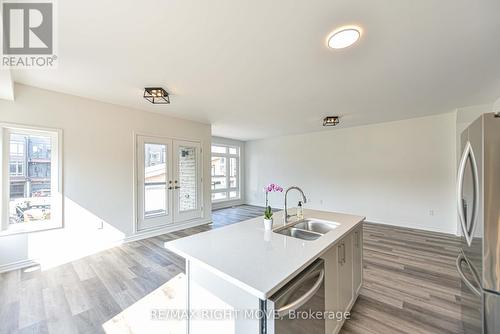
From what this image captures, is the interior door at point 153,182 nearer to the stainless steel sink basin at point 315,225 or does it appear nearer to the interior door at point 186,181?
the interior door at point 186,181

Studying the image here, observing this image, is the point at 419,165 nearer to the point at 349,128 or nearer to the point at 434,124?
the point at 434,124

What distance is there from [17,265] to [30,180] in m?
1.18

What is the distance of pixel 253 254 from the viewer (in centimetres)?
126

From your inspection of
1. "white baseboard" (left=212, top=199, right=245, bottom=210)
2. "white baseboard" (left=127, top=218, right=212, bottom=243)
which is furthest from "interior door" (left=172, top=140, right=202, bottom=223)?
"white baseboard" (left=212, top=199, right=245, bottom=210)

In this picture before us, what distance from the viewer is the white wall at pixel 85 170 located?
2.82 metres

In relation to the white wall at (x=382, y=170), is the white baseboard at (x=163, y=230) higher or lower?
lower

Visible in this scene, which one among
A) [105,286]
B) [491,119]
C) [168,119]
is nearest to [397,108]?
[491,119]

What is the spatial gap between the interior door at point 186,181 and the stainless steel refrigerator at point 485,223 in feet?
14.8

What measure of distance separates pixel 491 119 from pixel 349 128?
463 cm

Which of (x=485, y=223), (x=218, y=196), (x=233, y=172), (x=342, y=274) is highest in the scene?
(x=233, y=172)

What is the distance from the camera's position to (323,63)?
221 centimetres

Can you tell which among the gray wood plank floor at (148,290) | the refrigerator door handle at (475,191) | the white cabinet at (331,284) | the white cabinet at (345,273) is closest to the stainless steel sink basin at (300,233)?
the white cabinet at (345,273)

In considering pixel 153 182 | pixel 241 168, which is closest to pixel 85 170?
pixel 153 182

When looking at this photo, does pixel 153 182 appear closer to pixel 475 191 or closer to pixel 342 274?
pixel 342 274
